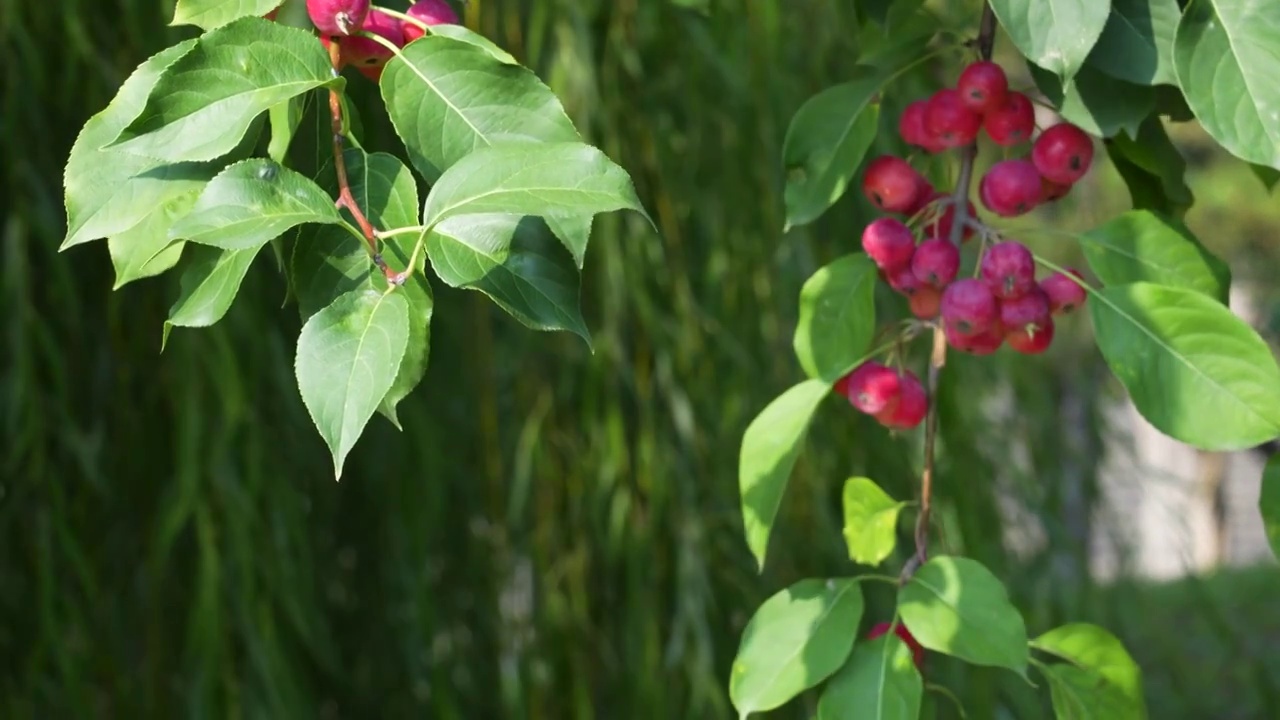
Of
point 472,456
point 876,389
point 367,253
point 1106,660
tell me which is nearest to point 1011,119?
point 876,389

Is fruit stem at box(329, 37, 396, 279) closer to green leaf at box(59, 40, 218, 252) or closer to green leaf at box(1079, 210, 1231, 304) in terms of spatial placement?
green leaf at box(59, 40, 218, 252)

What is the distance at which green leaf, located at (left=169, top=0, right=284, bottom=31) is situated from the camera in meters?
0.47

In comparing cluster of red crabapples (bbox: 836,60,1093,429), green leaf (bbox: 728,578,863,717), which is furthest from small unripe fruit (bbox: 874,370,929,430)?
green leaf (bbox: 728,578,863,717)

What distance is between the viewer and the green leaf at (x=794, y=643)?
557 mm

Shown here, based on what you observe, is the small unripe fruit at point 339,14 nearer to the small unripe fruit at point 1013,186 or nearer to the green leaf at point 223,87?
the green leaf at point 223,87

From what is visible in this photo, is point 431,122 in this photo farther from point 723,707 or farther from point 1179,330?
point 723,707

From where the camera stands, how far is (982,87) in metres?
0.64

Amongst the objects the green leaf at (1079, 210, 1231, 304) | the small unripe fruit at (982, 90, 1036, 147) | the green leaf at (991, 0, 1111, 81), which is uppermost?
the green leaf at (991, 0, 1111, 81)

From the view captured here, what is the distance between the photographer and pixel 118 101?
0.47 metres

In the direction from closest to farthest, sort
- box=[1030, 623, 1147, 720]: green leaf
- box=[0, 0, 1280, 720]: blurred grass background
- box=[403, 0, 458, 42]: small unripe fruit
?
box=[403, 0, 458, 42]: small unripe fruit
box=[1030, 623, 1147, 720]: green leaf
box=[0, 0, 1280, 720]: blurred grass background

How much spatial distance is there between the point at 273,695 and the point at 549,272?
2.88 feet

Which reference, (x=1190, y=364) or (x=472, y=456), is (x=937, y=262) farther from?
(x=472, y=456)

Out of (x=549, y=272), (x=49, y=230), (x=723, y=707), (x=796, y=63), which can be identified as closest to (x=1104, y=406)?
(x=796, y=63)

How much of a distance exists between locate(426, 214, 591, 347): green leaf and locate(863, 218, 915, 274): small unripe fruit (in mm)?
235
